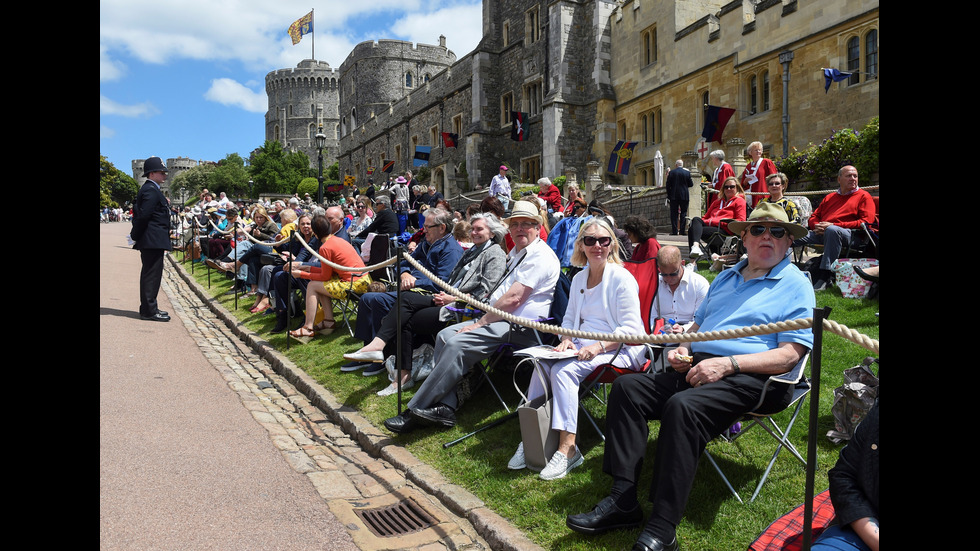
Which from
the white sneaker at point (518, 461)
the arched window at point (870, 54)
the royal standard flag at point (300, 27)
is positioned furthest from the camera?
the royal standard flag at point (300, 27)

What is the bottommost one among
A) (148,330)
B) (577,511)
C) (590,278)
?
(577,511)

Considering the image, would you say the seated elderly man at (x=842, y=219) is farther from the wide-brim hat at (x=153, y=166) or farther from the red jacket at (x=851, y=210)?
the wide-brim hat at (x=153, y=166)

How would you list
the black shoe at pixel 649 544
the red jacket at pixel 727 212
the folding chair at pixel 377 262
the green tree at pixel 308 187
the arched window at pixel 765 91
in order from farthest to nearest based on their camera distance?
the green tree at pixel 308 187, the arched window at pixel 765 91, the red jacket at pixel 727 212, the folding chair at pixel 377 262, the black shoe at pixel 649 544

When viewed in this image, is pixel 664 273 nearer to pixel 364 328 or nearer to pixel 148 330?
pixel 364 328

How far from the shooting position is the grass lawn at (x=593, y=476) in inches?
132

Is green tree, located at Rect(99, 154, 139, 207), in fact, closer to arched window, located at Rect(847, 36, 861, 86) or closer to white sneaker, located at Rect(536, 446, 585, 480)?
arched window, located at Rect(847, 36, 861, 86)

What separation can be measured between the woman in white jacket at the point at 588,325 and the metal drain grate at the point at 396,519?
0.65 metres

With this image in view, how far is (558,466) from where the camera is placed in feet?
13.4

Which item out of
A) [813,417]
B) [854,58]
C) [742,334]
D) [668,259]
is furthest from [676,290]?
[854,58]

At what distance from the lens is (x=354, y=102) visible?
190 ft

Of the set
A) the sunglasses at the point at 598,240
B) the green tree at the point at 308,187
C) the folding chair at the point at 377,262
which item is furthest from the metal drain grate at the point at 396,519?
the green tree at the point at 308,187

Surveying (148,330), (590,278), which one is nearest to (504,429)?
(590,278)
